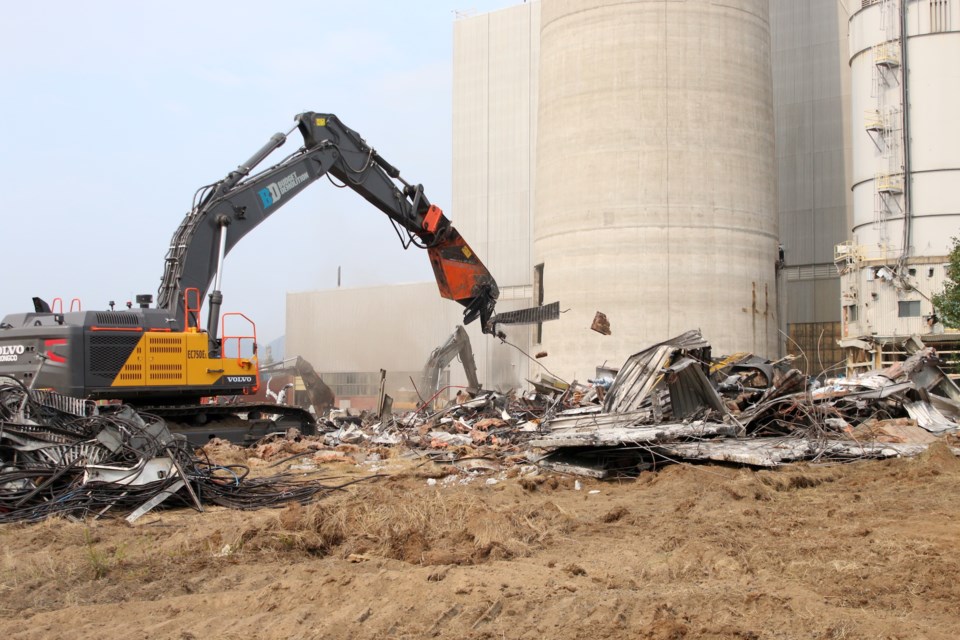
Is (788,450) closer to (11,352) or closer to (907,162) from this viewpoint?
(11,352)

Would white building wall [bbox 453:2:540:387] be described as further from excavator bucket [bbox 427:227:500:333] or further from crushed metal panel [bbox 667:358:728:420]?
crushed metal panel [bbox 667:358:728:420]

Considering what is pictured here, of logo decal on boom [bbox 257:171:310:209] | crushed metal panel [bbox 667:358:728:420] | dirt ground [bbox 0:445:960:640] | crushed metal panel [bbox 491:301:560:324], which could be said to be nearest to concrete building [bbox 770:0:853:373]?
crushed metal panel [bbox 491:301:560:324]

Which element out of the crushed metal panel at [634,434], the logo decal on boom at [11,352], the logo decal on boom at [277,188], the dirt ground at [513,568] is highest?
the logo decal on boom at [277,188]

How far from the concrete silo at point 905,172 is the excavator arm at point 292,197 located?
51.7ft

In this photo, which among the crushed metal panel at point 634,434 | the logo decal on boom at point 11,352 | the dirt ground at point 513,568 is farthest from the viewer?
the logo decal on boom at point 11,352

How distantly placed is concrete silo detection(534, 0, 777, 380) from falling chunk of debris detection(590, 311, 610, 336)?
22.2 inches

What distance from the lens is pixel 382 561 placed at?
7.68 meters

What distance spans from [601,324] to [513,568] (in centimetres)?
2081

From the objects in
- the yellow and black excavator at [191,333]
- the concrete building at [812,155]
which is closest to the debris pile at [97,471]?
the yellow and black excavator at [191,333]

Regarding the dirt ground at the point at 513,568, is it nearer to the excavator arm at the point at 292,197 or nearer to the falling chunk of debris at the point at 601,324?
the excavator arm at the point at 292,197

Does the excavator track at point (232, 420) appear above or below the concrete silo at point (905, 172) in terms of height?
below

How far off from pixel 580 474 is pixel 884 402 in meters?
5.43

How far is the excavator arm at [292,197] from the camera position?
1576cm

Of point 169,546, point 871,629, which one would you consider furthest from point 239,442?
point 871,629
